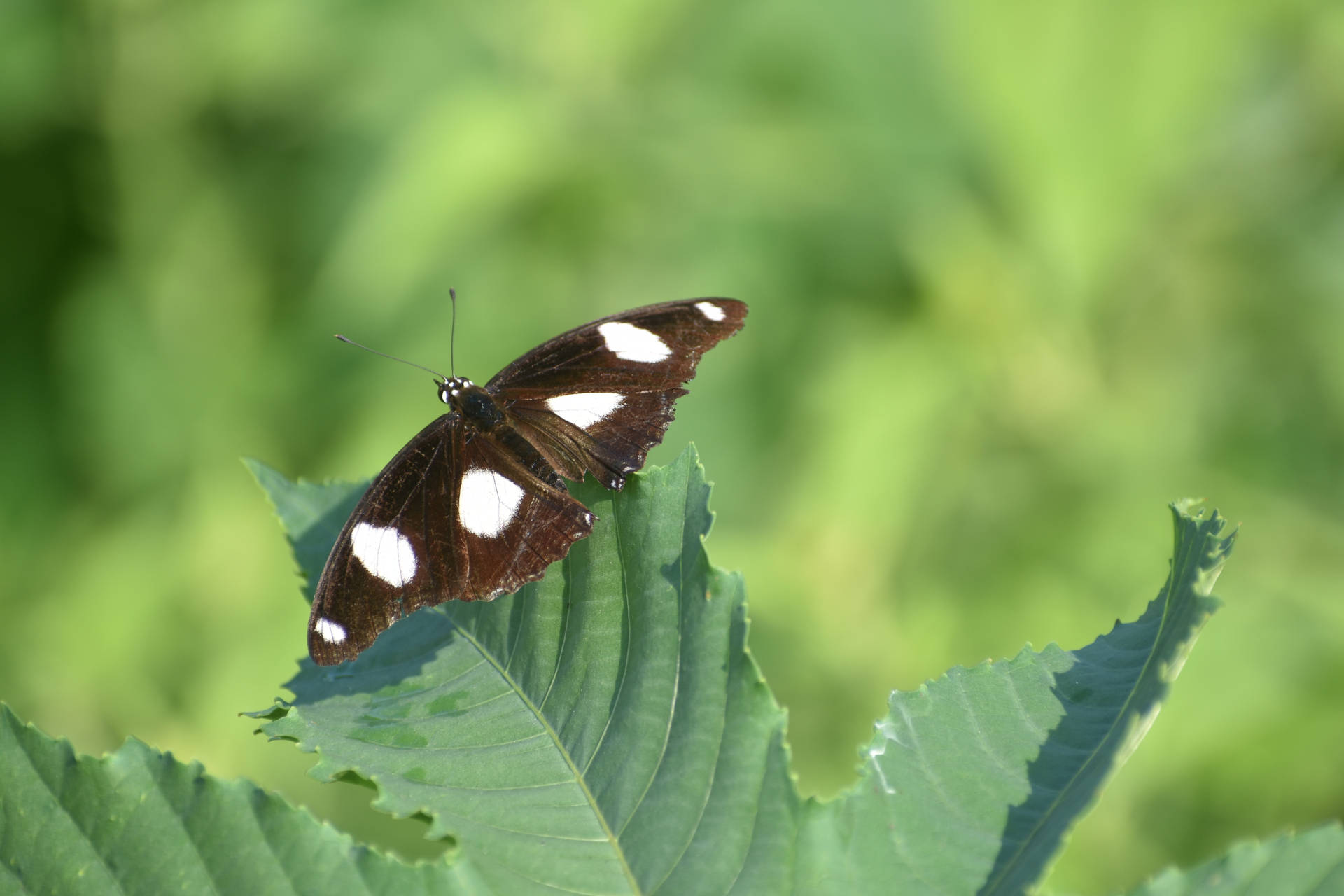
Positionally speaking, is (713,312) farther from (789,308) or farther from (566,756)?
(789,308)

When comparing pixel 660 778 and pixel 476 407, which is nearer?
pixel 660 778

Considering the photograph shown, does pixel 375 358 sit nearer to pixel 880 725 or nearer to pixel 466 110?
pixel 466 110

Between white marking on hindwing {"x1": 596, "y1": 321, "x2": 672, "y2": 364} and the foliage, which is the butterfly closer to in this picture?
white marking on hindwing {"x1": 596, "y1": 321, "x2": 672, "y2": 364}

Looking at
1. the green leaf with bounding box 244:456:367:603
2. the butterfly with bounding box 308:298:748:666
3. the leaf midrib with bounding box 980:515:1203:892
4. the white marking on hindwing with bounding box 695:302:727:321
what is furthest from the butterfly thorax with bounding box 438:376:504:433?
the leaf midrib with bounding box 980:515:1203:892

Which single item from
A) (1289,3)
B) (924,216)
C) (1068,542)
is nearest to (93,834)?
(1068,542)

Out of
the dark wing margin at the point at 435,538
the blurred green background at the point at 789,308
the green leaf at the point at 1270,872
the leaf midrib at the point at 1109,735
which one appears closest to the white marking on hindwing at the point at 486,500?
the dark wing margin at the point at 435,538

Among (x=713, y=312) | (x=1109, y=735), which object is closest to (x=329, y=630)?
(x=713, y=312)
